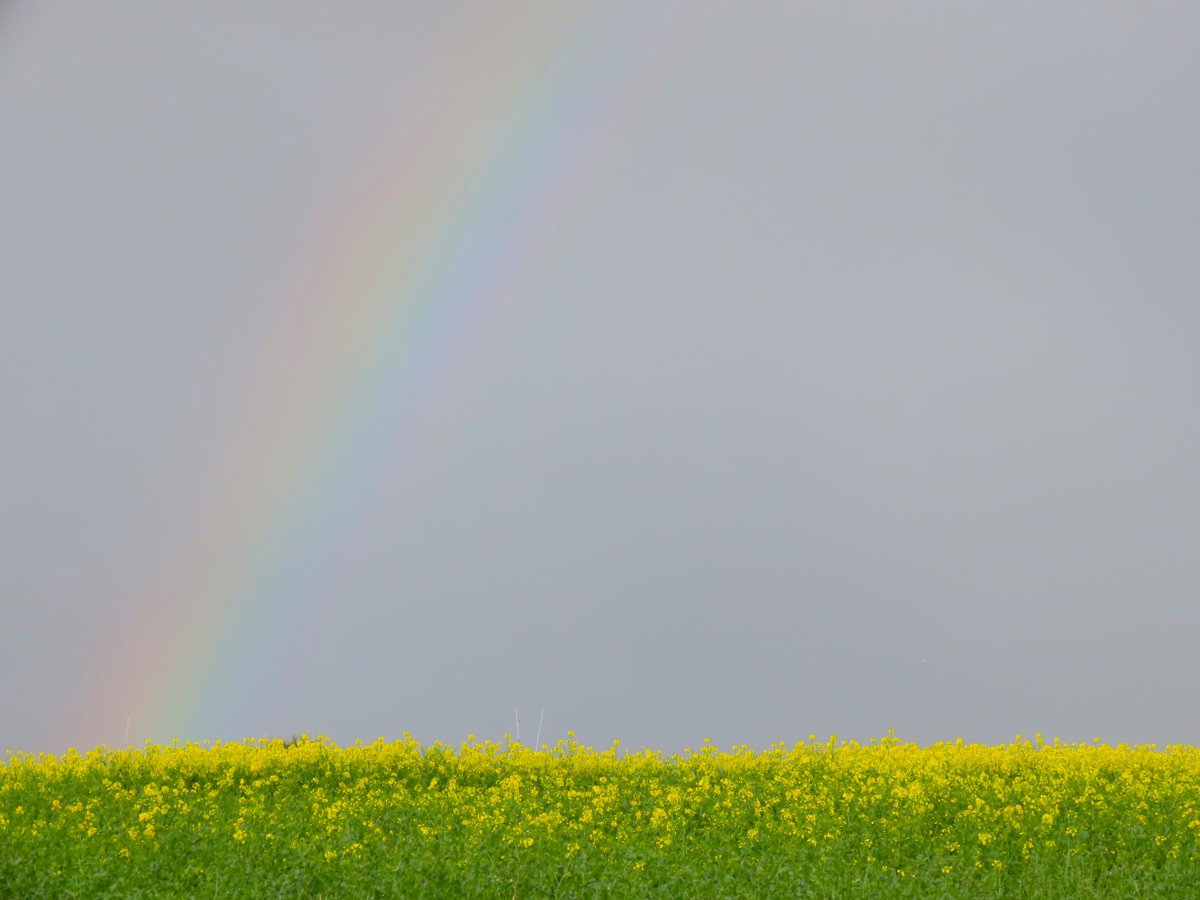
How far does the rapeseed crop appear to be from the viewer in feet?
28.7

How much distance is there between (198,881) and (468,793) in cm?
369

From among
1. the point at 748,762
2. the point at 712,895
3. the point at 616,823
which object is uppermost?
the point at 748,762

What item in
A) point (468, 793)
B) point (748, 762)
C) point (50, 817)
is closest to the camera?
point (50, 817)

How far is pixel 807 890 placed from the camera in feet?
27.8

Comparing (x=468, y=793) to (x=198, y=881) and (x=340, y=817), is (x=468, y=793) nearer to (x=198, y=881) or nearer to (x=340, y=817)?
(x=340, y=817)

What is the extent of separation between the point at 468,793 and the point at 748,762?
3494 millimetres

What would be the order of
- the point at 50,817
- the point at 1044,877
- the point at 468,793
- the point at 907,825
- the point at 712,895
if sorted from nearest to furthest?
the point at 712,895, the point at 1044,877, the point at 907,825, the point at 50,817, the point at 468,793

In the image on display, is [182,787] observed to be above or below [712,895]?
above

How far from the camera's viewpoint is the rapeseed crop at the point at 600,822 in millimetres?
8742

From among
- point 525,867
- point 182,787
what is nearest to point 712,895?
point 525,867

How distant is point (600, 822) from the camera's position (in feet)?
34.9

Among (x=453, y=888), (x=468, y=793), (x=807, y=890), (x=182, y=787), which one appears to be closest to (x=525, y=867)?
(x=453, y=888)

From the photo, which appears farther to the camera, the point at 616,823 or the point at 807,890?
the point at 616,823

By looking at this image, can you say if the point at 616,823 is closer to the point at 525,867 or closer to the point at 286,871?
the point at 525,867
